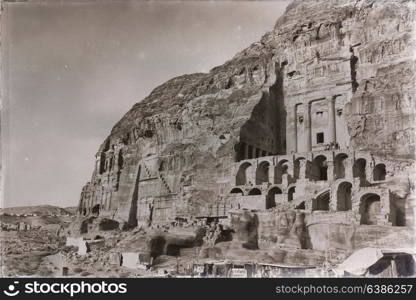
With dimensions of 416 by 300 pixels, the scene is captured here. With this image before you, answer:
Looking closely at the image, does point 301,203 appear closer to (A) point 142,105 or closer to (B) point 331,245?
(B) point 331,245

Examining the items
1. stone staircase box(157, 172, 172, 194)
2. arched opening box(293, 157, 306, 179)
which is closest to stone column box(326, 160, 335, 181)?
arched opening box(293, 157, 306, 179)

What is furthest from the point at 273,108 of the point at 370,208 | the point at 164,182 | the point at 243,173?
the point at 370,208

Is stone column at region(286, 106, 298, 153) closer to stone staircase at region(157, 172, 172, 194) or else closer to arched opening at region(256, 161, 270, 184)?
arched opening at region(256, 161, 270, 184)

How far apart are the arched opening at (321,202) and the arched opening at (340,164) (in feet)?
14.6

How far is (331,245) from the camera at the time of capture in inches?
1157

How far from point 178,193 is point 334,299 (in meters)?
32.5

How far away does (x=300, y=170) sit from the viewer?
133 ft

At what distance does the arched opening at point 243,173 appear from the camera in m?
A: 44.0

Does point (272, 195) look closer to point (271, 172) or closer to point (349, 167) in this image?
point (271, 172)

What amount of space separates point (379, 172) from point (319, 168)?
657cm

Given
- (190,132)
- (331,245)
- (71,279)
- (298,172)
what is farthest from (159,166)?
(71,279)

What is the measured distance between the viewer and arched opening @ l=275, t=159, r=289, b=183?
41625 millimetres

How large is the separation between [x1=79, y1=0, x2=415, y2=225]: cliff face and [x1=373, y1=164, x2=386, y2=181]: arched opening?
1149 mm

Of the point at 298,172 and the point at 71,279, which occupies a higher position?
the point at 298,172
